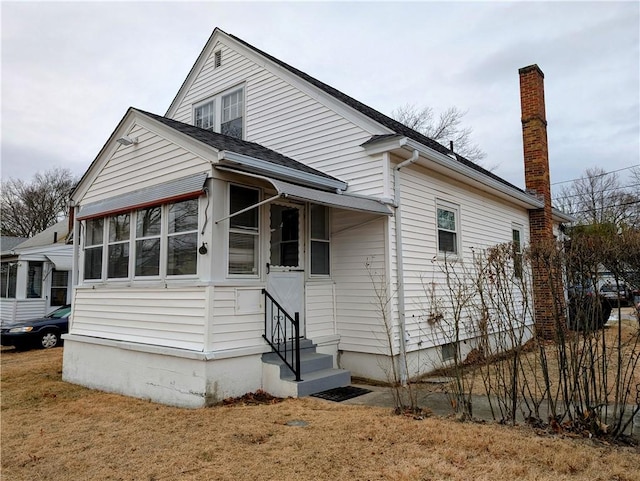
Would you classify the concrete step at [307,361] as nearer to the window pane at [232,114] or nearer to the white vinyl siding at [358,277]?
the white vinyl siding at [358,277]

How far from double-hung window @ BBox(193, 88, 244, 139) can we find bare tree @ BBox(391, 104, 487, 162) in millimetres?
18820

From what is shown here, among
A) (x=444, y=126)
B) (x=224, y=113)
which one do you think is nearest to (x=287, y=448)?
(x=224, y=113)

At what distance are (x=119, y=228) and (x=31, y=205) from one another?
3121 cm

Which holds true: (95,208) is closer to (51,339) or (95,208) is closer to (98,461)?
(98,461)

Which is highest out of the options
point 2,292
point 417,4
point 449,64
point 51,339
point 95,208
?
point 449,64

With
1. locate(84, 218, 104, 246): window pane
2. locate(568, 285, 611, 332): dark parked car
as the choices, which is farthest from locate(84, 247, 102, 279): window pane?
locate(568, 285, 611, 332): dark parked car

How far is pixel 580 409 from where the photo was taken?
4.40m

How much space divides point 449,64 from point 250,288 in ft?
47.3

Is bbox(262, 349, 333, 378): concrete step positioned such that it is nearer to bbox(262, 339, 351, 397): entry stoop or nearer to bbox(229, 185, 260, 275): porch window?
bbox(262, 339, 351, 397): entry stoop

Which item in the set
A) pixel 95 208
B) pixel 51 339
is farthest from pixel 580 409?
pixel 51 339

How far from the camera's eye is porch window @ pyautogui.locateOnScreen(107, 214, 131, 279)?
7.66 meters

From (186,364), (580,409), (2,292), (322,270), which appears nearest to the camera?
(580,409)

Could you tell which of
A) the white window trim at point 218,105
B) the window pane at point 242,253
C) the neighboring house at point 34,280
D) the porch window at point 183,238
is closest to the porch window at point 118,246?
the porch window at point 183,238

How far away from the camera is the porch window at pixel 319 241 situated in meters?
7.63
